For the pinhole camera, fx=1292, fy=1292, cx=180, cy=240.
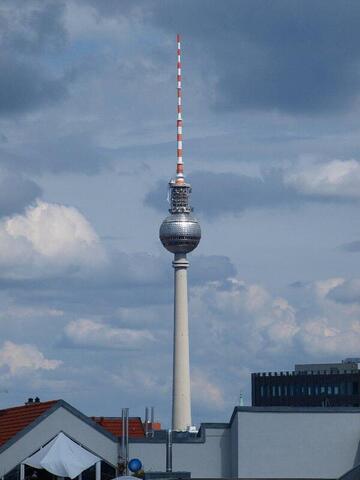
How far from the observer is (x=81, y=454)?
58.6m

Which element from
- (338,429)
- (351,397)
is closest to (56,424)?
(338,429)

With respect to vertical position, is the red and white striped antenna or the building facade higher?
the red and white striped antenna

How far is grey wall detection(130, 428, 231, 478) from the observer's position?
212 feet

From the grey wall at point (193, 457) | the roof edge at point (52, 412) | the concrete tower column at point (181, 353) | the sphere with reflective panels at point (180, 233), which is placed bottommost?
the grey wall at point (193, 457)

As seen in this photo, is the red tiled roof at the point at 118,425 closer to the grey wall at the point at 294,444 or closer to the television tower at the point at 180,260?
the grey wall at the point at 294,444

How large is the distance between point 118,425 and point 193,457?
20.6 feet

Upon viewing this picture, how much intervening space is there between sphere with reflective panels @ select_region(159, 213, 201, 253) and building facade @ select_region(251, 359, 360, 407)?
29.0 m

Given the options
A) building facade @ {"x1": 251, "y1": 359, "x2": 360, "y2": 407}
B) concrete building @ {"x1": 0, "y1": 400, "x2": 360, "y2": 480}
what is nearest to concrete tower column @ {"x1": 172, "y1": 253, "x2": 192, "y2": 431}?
building facade @ {"x1": 251, "y1": 359, "x2": 360, "y2": 407}

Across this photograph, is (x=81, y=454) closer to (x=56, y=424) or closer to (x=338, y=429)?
(x=56, y=424)

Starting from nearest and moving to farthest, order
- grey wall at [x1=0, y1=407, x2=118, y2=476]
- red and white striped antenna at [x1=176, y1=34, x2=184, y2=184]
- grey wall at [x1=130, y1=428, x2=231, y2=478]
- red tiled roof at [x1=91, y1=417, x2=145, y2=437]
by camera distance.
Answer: grey wall at [x1=0, y1=407, x2=118, y2=476], grey wall at [x1=130, y1=428, x2=231, y2=478], red tiled roof at [x1=91, y1=417, x2=145, y2=437], red and white striped antenna at [x1=176, y1=34, x2=184, y2=184]

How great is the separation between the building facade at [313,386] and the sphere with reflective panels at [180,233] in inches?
1142

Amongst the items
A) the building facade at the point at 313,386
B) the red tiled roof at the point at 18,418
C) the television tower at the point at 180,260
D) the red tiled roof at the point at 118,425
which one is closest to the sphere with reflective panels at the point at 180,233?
the television tower at the point at 180,260

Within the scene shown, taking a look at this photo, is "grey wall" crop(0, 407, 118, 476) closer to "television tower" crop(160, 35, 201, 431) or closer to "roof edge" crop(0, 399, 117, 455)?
"roof edge" crop(0, 399, 117, 455)

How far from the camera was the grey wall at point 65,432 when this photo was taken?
205ft
